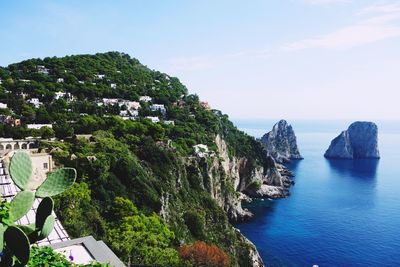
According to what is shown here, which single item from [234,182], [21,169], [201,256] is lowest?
[234,182]

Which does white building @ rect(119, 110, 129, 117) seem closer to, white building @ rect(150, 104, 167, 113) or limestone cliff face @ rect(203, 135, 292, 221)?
white building @ rect(150, 104, 167, 113)

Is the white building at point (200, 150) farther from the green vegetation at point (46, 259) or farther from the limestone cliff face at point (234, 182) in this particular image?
the green vegetation at point (46, 259)

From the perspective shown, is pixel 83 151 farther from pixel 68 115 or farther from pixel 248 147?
pixel 248 147

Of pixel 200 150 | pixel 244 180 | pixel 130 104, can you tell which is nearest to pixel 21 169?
pixel 200 150

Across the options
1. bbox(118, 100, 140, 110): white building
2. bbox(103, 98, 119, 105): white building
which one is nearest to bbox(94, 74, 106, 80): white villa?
bbox(103, 98, 119, 105): white building

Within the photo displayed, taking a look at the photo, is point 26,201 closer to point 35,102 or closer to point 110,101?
point 35,102

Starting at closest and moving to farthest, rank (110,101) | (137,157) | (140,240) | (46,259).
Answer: (46,259) → (140,240) → (137,157) → (110,101)
